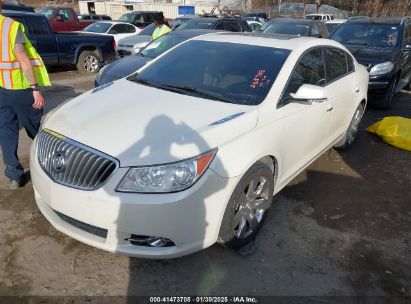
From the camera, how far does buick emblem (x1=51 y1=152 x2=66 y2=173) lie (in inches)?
99.9

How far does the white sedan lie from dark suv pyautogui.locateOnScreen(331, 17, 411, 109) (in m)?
4.12

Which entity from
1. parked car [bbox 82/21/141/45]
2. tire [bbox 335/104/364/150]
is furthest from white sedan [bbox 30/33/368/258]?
parked car [bbox 82/21/141/45]

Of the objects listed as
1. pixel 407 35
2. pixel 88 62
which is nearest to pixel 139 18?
pixel 88 62

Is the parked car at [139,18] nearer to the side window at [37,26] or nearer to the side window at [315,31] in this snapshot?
the side window at [37,26]

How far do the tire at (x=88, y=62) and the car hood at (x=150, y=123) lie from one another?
26.2 ft

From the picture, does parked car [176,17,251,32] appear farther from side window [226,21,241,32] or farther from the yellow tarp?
the yellow tarp

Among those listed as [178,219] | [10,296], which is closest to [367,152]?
[178,219]

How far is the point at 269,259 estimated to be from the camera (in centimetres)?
302

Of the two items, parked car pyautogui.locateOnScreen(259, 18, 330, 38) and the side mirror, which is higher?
the side mirror

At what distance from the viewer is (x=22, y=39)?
340 cm

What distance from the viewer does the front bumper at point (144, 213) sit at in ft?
7.70

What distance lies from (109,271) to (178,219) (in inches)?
32.7

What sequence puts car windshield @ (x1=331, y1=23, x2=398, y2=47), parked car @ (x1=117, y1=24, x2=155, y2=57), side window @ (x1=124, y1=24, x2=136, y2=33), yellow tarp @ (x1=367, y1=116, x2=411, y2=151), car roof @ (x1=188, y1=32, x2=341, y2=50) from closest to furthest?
car roof @ (x1=188, y1=32, x2=341, y2=50) → yellow tarp @ (x1=367, y1=116, x2=411, y2=151) → car windshield @ (x1=331, y1=23, x2=398, y2=47) → parked car @ (x1=117, y1=24, x2=155, y2=57) → side window @ (x1=124, y1=24, x2=136, y2=33)

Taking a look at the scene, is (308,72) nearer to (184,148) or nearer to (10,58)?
(184,148)
